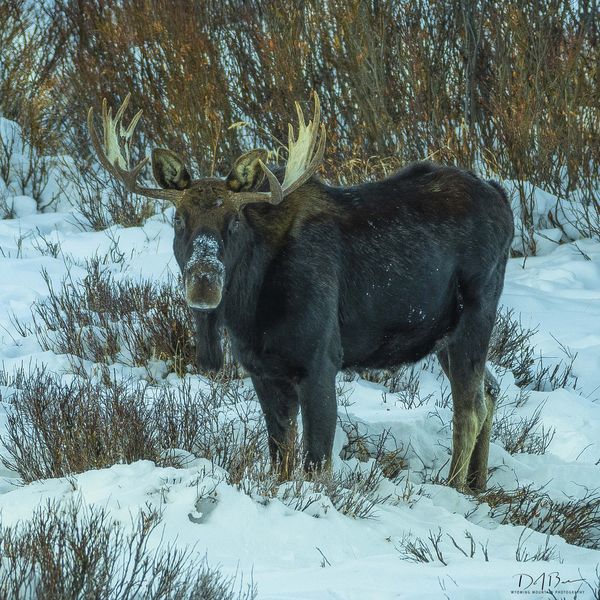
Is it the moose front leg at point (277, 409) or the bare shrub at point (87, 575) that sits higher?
the bare shrub at point (87, 575)

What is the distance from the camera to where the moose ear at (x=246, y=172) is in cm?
482

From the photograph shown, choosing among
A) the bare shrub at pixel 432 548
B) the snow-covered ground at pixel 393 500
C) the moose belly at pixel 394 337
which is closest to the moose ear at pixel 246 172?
the moose belly at pixel 394 337

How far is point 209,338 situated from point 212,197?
0.67 meters

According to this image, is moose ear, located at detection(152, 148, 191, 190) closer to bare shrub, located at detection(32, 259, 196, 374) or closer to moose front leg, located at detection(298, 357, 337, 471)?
moose front leg, located at detection(298, 357, 337, 471)

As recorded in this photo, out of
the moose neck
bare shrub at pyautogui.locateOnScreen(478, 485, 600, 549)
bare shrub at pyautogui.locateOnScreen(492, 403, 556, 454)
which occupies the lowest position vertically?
bare shrub at pyautogui.locateOnScreen(492, 403, 556, 454)

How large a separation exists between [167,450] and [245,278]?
85 centimetres

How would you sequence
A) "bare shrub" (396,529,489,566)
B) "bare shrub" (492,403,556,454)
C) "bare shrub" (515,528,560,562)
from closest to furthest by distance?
"bare shrub" (396,529,489,566) < "bare shrub" (515,528,560,562) < "bare shrub" (492,403,556,454)

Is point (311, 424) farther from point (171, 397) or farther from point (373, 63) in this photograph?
point (373, 63)

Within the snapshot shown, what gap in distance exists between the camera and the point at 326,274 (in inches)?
196

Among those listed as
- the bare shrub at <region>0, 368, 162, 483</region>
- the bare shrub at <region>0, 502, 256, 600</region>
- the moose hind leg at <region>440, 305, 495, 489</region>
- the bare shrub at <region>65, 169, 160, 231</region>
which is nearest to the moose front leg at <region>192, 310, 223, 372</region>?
the bare shrub at <region>0, 368, 162, 483</region>

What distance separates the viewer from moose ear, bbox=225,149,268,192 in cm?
482

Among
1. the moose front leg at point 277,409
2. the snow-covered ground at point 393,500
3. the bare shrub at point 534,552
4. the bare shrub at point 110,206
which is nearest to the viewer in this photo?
the snow-covered ground at point 393,500

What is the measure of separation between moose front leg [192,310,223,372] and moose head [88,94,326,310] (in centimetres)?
30

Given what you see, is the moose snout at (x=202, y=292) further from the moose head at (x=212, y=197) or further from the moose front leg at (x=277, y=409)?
the moose front leg at (x=277, y=409)
